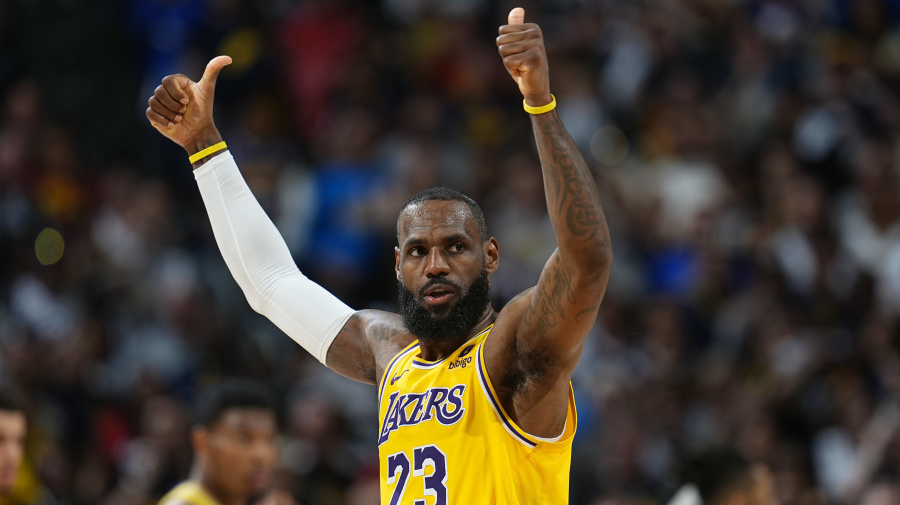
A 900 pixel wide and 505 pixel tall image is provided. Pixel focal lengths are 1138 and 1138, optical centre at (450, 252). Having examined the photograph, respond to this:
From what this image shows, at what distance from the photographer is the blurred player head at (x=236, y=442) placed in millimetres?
6199

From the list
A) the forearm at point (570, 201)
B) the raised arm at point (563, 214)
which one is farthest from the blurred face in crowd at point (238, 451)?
the forearm at point (570, 201)

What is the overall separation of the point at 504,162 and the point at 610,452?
3.42 metres

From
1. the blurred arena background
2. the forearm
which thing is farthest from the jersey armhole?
the blurred arena background

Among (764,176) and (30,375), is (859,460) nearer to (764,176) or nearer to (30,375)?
(764,176)

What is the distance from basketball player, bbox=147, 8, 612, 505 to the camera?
13.5ft

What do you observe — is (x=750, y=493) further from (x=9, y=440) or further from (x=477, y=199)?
(x=477, y=199)

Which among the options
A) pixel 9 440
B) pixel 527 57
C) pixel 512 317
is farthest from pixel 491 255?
pixel 9 440

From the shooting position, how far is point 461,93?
39.6 ft

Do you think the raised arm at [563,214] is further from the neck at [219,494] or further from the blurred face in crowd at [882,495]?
the blurred face in crowd at [882,495]

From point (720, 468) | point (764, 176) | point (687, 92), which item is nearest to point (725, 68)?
point (687, 92)

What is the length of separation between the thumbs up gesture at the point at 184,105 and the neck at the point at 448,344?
1524 millimetres

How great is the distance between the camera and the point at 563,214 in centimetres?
409

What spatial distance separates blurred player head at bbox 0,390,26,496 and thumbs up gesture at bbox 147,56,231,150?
84.4 inches

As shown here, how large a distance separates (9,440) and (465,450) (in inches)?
126
